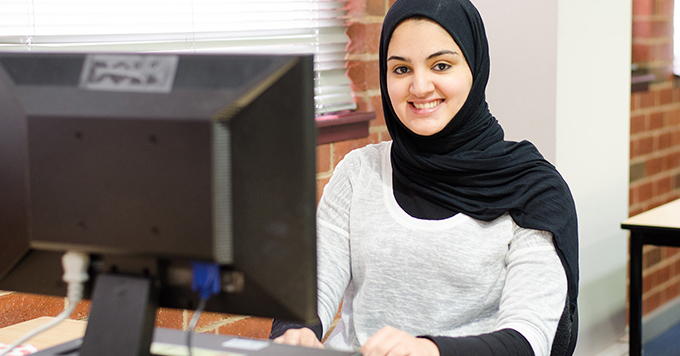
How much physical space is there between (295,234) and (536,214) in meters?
0.68

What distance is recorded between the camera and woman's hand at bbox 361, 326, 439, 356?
0.99 metres

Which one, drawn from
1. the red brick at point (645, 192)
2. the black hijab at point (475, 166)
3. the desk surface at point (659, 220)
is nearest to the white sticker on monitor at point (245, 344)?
the black hijab at point (475, 166)

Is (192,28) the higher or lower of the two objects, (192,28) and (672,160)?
the higher

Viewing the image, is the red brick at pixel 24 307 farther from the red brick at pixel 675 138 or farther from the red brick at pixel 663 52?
the red brick at pixel 675 138

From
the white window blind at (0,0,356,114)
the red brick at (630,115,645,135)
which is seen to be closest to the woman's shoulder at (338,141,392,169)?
the white window blind at (0,0,356,114)

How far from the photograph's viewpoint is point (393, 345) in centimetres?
100

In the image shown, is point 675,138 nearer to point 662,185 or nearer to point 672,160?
point 672,160

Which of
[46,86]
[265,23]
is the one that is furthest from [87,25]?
[46,86]

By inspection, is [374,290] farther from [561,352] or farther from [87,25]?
[87,25]

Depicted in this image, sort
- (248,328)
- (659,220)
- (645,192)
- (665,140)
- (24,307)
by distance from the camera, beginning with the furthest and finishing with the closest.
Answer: (665,140) < (645,192) < (659,220) < (248,328) < (24,307)

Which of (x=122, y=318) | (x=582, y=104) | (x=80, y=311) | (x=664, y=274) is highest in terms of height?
(x=582, y=104)

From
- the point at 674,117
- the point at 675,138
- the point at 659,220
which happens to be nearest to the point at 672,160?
the point at 675,138

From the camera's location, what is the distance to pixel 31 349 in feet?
3.80

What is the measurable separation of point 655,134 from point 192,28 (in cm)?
246
